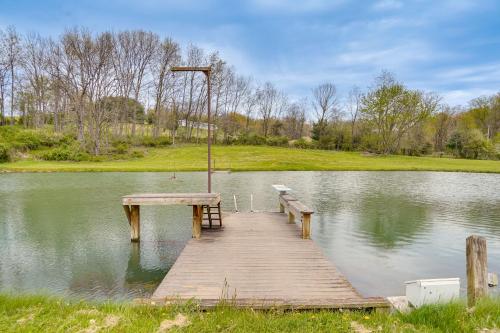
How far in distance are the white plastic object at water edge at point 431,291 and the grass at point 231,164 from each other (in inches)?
990

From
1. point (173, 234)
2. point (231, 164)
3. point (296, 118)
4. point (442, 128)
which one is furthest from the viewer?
point (296, 118)

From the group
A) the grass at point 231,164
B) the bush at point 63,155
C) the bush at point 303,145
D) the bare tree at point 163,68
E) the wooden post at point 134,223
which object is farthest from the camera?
the bush at point 303,145

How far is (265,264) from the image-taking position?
6.12 m

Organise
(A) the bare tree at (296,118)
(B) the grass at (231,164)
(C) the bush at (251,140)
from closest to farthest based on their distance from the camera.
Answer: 1. (B) the grass at (231,164)
2. (C) the bush at (251,140)
3. (A) the bare tree at (296,118)

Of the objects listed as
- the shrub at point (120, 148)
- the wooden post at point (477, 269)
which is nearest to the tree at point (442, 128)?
the shrub at point (120, 148)

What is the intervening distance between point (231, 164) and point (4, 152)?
21010 mm

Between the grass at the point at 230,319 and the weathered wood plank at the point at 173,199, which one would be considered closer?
the grass at the point at 230,319

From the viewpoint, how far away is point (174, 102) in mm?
48438

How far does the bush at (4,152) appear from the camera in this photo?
30.7 meters

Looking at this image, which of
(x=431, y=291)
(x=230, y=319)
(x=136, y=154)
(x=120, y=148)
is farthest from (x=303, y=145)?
(x=230, y=319)

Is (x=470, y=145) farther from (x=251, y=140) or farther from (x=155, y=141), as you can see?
(x=155, y=141)

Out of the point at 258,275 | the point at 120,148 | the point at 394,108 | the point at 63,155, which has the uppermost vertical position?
the point at 394,108

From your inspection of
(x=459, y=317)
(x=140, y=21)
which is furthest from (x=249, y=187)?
(x=140, y=21)

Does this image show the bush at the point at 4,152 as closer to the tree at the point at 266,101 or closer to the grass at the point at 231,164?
the grass at the point at 231,164
